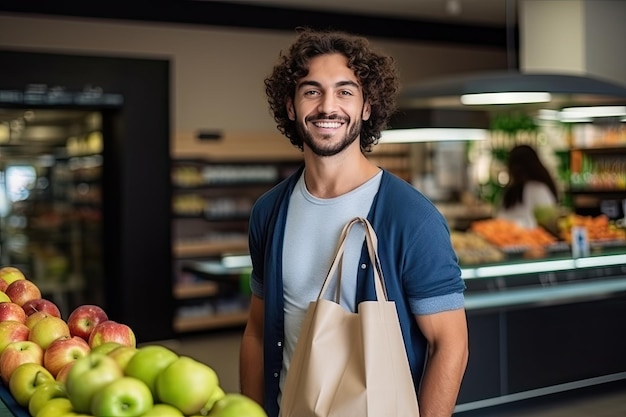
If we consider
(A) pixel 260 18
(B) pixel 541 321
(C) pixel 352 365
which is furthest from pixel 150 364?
(A) pixel 260 18

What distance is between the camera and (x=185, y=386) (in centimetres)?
147

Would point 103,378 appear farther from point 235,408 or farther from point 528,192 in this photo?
point 528,192

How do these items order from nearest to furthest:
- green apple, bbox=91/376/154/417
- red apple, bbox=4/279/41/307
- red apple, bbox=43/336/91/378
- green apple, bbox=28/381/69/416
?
green apple, bbox=91/376/154/417, green apple, bbox=28/381/69/416, red apple, bbox=43/336/91/378, red apple, bbox=4/279/41/307

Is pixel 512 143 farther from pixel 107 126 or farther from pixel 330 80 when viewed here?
pixel 330 80

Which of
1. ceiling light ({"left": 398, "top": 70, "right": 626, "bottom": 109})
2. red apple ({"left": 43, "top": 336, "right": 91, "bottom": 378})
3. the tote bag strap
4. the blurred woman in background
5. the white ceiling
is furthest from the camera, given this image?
the white ceiling

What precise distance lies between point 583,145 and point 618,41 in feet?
5.69

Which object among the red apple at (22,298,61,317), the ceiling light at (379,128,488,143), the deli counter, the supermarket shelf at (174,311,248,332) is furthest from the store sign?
the red apple at (22,298,61,317)

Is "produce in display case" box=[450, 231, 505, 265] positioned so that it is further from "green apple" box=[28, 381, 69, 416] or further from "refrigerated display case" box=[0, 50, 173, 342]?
"green apple" box=[28, 381, 69, 416]

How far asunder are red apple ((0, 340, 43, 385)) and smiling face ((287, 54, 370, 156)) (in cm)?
79

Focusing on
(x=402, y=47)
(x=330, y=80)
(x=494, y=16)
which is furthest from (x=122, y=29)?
(x=330, y=80)

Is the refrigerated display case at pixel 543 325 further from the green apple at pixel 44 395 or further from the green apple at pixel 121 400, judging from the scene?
the green apple at pixel 121 400

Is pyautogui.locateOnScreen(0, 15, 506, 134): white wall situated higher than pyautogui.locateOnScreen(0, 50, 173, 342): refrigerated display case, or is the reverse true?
pyautogui.locateOnScreen(0, 15, 506, 134): white wall

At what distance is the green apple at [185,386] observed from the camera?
1469mm

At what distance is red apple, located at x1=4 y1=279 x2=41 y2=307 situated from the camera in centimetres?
247
